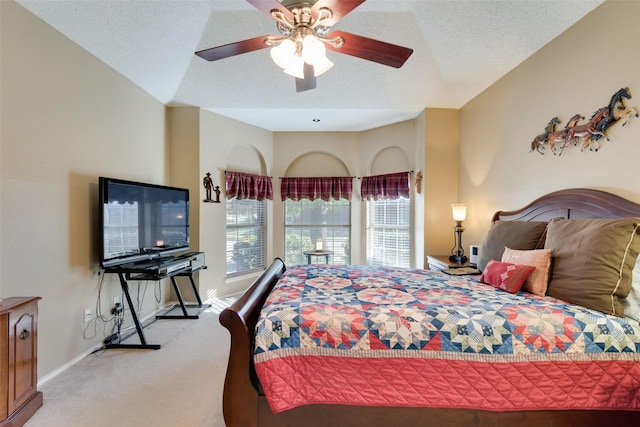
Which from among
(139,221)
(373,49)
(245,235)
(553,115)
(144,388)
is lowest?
(144,388)

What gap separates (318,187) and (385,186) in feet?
3.65

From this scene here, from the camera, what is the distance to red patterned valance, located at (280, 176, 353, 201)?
4.82 meters

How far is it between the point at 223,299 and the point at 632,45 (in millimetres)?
4653

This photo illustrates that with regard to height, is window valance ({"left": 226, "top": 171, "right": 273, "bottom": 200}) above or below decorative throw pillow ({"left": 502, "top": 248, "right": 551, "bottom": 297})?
above

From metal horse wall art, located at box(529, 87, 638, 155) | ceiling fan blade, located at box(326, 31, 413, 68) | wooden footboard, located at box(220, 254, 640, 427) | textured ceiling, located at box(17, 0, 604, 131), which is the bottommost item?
wooden footboard, located at box(220, 254, 640, 427)

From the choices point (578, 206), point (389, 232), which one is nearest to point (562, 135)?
point (578, 206)

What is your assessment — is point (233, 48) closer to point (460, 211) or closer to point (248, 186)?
→ point (248, 186)

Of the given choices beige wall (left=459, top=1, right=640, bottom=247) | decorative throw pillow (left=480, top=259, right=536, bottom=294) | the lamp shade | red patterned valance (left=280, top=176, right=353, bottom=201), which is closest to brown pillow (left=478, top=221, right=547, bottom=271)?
decorative throw pillow (left=480, top=259, right=536, bottom=294)

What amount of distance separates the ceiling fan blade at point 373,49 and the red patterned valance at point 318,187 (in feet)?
9.45

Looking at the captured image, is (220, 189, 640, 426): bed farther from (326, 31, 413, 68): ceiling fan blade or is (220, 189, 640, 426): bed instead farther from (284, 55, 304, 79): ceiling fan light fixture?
(326, 31, 413, 68): ceiling fan blade

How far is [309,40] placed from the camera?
1.63 metres

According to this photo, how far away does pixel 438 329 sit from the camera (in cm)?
141

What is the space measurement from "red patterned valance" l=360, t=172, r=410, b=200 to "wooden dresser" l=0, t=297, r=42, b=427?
4029 millimetres

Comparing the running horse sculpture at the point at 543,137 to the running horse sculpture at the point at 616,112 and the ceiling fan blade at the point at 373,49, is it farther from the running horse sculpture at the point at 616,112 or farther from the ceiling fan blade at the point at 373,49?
the ceiling fan blade at the point at 373,49
